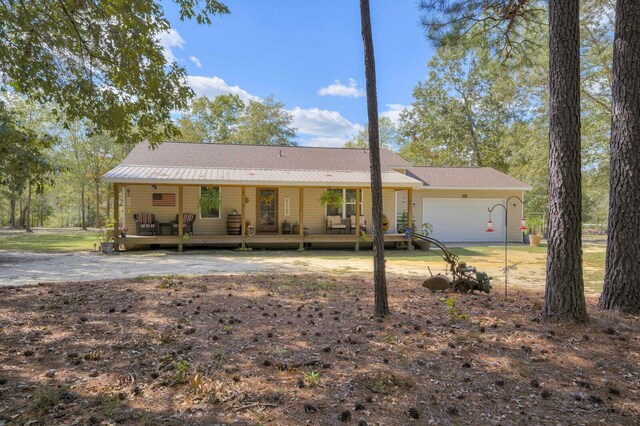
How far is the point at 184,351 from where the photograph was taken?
3.35 metres

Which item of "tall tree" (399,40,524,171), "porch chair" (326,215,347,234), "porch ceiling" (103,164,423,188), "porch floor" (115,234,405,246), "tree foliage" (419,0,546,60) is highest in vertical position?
"tall tree" (399,40,524,171)

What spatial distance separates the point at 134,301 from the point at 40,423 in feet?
10.1

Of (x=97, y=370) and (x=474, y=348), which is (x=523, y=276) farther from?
(x=97, y=370)

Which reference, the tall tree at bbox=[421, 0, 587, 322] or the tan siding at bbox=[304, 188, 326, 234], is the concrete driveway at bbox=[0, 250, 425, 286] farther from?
the tall tree at bbox=[421, 0, 587, 322]

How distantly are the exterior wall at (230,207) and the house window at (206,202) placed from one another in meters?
0.13

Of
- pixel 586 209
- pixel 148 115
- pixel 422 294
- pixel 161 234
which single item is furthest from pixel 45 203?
pixel 586 209

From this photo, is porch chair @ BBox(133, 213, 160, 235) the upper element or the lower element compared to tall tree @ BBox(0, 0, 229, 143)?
lower

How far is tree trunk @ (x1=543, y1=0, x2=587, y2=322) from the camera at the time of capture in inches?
163

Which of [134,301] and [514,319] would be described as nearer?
[514,319]

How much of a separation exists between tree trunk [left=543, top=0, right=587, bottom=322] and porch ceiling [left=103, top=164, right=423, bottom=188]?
31.2 feet

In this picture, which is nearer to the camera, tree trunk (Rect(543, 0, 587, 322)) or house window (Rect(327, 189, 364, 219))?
tree trunk (Rect(543, 0, 587, 322))

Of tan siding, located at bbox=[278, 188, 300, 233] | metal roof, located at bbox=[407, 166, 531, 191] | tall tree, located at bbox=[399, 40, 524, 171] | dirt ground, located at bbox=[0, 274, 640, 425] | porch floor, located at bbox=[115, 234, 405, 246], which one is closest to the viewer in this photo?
dirt ground, located at bbox=[0, 274, 640, 425]

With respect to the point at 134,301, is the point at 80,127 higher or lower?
higher

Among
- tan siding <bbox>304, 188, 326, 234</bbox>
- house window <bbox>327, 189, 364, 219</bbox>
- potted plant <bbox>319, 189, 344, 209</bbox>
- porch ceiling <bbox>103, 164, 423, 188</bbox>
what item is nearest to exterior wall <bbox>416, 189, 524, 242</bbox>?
porch ceiling <bbox>103, 164, 423, 188</bbox>
